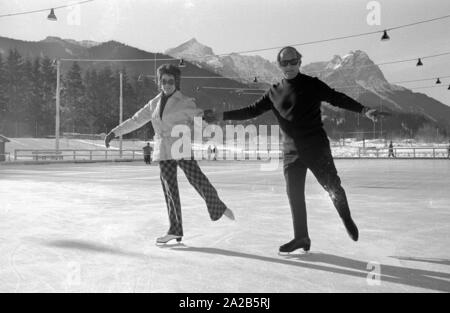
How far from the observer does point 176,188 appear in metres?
4.17

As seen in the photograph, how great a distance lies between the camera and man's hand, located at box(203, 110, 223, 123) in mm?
3963

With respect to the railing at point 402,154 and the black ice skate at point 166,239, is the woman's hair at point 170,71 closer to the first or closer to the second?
the black ice skate at point 166,239

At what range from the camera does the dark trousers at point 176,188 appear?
4.12 m

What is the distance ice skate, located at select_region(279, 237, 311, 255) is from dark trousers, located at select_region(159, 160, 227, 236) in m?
0.72

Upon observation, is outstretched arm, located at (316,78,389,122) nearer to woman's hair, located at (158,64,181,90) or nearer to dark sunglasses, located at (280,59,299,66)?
dark sunglasses, located at (280,59,299,66)

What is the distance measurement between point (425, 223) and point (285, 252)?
249 centimetres

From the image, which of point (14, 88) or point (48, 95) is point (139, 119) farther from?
point (48, 95)

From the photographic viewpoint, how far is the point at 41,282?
9.76ft

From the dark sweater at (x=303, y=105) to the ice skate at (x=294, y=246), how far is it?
74 cm

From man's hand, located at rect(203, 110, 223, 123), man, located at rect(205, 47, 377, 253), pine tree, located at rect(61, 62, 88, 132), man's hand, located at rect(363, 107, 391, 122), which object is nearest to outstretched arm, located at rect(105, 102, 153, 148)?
man's hand, located at rect(203, 110, 223, 123)

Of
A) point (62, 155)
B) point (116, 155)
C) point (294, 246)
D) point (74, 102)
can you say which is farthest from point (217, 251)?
point (74, 102)

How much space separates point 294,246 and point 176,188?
3.66 feet
